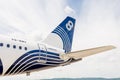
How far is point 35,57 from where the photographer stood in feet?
70.8

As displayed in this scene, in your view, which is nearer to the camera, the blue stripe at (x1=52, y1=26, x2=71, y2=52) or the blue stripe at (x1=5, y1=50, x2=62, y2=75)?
the blue stripe at (x1=5, y1=50, x2=62, y2=75)

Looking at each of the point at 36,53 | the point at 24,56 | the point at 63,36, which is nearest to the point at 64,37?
the point at 63,36

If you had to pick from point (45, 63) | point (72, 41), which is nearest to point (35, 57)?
point (45, 63)

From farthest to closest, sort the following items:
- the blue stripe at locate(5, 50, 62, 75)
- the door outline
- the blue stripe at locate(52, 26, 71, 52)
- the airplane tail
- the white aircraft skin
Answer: the blue stripe at locate(52, 26, 71, 52)
the airplane tail
the door outline
the blue stripe at locate(5, 50, 62, 75)
the white aircraft skin

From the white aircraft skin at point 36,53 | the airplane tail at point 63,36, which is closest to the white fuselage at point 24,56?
the white aircraft skin at point 36,53

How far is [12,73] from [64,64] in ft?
19.8

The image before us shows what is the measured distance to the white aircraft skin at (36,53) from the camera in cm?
1927

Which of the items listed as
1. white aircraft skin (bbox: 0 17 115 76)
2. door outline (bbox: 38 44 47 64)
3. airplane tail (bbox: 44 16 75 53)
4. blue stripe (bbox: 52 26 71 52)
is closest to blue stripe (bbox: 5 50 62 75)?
white aircraft skin (bbox: 0 17 115 76)

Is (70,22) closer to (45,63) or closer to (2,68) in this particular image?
(45,63)

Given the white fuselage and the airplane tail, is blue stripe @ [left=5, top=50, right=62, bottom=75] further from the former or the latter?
the airplane tail

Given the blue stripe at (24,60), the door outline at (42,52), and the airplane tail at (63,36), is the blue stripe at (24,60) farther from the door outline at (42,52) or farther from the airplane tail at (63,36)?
the airplane tail at (63,36)

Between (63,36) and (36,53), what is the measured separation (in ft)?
19.4

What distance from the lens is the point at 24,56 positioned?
20.8 m

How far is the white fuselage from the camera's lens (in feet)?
63.3
